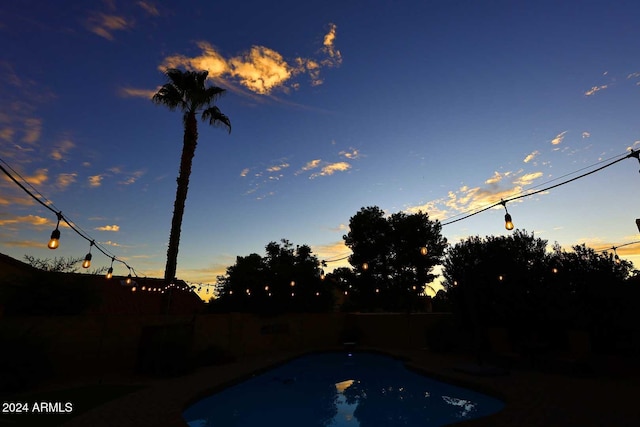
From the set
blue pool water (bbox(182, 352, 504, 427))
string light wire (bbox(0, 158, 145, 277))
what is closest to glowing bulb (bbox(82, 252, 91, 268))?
string light wire (bbox(0, 158, 145, 277))

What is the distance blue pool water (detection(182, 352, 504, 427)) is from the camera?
7730 mm

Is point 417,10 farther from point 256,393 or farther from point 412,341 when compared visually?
point 412,341

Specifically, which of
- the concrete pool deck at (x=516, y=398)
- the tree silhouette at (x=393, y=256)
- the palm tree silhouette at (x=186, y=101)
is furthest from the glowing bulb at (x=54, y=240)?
the tree silhouette at (x=393, y=256)

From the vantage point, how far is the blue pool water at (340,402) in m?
7.73

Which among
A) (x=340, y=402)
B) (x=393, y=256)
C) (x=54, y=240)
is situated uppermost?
(x=393, y=256)

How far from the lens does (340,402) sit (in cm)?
969

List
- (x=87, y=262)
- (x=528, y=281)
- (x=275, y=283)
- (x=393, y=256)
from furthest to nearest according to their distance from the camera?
1. (x=393, y=256)
2. (x=275, y=283)
3. (x=528, y=281)
4. (x=87, y=262)

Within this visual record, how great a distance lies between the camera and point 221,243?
76.4 ft

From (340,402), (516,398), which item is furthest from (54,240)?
(516,398)

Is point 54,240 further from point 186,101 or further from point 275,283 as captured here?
point 275,283

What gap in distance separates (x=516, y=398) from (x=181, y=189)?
14541mm

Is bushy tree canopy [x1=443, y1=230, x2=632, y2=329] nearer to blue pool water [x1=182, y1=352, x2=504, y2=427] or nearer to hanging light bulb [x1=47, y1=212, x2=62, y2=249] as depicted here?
blue pool water [x1=182, y1=352, x2=504, y2=427]

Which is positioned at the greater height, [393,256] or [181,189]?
[181,189]

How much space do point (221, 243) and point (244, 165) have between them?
25.0 feet
